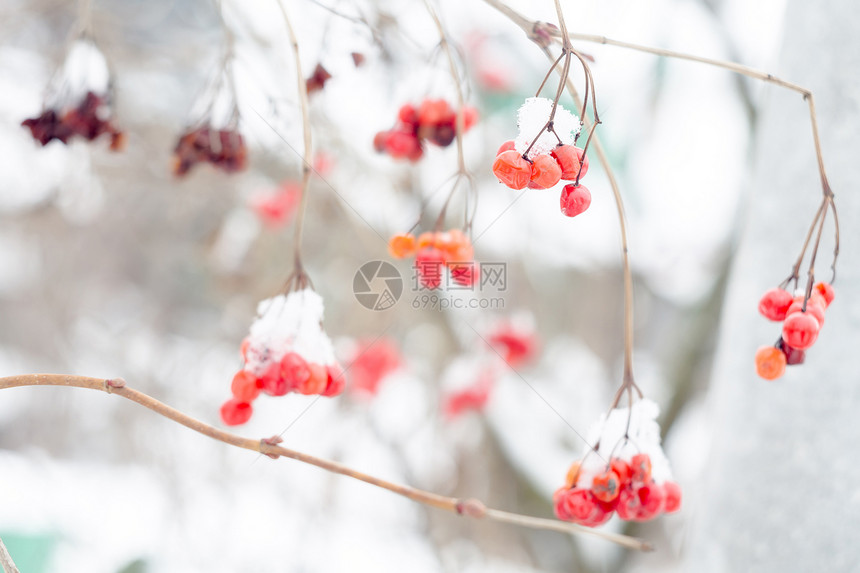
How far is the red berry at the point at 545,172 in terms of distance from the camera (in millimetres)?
516

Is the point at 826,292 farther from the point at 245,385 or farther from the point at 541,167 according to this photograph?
the point at 245,385

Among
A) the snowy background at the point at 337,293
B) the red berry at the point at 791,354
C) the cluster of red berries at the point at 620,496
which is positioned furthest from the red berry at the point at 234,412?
the snowy background at the point at 337,293

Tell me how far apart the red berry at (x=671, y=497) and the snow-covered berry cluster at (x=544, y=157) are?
12.4 inches

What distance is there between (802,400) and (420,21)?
1.45 metres

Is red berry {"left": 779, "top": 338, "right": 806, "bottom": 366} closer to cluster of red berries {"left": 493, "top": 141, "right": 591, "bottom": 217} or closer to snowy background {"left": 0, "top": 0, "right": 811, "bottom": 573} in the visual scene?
cluster of red berries {"left": 493, "top": 141, "right": 591, "bottom": 217}

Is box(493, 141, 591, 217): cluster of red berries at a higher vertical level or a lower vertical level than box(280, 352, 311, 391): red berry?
higher

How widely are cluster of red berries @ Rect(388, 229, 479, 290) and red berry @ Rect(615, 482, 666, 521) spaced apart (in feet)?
0.97

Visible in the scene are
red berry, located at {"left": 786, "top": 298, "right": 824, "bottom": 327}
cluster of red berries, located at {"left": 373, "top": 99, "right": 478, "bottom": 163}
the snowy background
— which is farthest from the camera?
the snowy background

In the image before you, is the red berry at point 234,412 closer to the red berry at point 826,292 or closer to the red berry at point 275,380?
the red berry at point 275,380

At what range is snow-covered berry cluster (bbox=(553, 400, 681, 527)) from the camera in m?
0.66

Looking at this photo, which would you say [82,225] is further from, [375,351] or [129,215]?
[375,351]

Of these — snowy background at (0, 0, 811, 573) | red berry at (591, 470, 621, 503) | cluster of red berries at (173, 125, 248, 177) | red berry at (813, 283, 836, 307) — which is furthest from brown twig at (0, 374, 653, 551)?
snowy background at (0, 0, 811, 573)

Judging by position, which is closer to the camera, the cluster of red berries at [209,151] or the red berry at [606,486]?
the red berry at [606,486]

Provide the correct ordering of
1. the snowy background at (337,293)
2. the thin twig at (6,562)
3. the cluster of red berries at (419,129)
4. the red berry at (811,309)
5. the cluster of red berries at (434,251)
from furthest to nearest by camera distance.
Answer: the snowy background at (337,293)
the cluster of red berries at (419,129)
the cluster of red berries at (434,251)
the red berry at (811,309)
the thin twig at (6,562)
